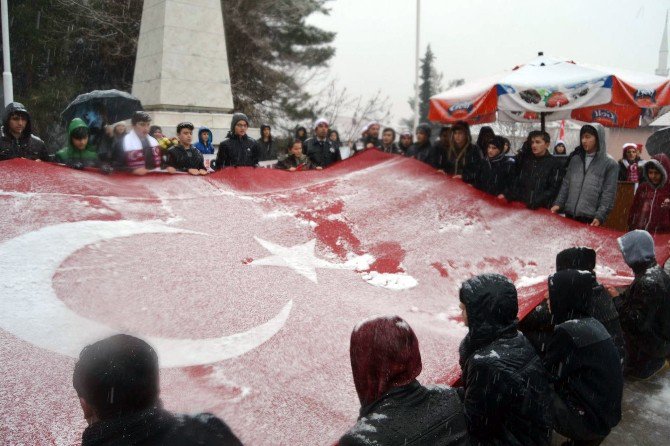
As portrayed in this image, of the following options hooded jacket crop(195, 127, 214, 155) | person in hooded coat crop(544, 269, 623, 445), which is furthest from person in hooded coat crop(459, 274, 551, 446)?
hooded jacket crop(195, 127, 214, 155)

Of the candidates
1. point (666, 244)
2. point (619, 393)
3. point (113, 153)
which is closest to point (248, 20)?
point (113, 153)

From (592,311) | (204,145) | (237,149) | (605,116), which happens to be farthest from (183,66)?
(592,311)

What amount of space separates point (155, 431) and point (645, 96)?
5.39 meters

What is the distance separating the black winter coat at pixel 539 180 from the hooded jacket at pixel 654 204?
1.25 meters

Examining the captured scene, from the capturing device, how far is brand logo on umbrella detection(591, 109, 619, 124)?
20.8 feet

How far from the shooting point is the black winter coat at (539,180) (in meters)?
4.84

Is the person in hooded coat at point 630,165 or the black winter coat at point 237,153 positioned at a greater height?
the black winter coat at point 237,153

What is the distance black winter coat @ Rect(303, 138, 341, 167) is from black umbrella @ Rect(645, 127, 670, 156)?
4082 mm

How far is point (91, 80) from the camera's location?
18.0m

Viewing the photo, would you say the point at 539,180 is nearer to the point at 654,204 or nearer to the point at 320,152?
the point at 654,204

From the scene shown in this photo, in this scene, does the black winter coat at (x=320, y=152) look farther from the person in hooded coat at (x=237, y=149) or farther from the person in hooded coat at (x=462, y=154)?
Answer: the person in hooded coat at (x=462, y=154)

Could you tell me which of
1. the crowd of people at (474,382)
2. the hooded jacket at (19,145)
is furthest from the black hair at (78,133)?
the crowd of people at (474,382)

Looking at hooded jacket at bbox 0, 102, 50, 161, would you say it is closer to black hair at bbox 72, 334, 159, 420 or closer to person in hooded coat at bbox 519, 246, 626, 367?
black hair at bbox 72, 334, 159, 420

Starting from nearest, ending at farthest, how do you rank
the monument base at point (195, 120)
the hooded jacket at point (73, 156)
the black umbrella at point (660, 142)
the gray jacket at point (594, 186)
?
the hooded jacket at point (73, 156), the gray jacket at point (594, 186), the black umbrella at point (660, 142), the monument base at point (195, 120)
